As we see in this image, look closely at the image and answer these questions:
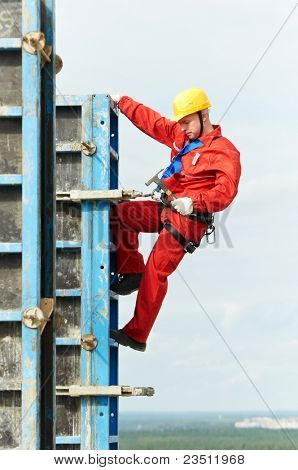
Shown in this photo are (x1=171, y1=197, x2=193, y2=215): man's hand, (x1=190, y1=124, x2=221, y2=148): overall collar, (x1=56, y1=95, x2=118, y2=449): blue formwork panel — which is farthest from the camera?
(x1=190, y1=124, x2=221, y2=148): overall collar

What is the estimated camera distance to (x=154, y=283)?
8438mm

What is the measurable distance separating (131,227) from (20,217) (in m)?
2.27

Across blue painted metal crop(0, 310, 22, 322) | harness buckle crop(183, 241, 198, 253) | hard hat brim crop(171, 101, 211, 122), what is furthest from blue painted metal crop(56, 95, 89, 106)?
blue painted metal crop(0, 310, 22, 322)

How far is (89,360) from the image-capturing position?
8.24 metres

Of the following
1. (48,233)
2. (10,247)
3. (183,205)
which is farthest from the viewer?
(183,205)

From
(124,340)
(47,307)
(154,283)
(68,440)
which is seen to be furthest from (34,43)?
(68,440)

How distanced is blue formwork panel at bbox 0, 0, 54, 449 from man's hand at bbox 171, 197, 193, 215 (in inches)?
73.3

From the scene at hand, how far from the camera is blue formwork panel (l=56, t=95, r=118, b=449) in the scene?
823 centimetres

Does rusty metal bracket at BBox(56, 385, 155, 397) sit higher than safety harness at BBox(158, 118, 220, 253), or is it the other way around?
safety harness at BBox(158, 118, 220, 253)

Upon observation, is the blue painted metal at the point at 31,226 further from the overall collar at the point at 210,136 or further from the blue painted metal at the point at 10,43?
the overall collar at the point at 210,136

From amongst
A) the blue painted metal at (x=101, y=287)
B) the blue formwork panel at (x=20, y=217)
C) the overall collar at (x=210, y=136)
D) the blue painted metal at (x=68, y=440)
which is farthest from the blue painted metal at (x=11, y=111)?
the blue painted metal at (x=68, y=440)

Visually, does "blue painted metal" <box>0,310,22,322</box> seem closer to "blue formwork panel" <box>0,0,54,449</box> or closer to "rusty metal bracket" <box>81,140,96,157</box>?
"blue formwork panel" <box>0,0,54,449</box>

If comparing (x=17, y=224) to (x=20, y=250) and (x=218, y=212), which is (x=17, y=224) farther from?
(x=218, y=212)

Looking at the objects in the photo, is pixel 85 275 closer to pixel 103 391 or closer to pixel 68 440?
pixel 103 391
